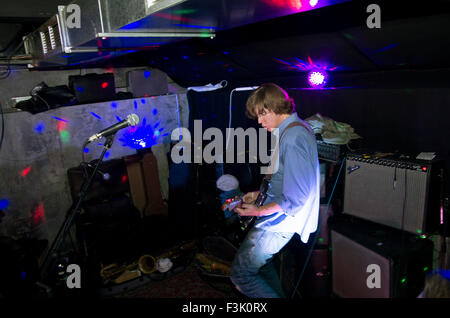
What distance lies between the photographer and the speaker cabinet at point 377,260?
2182 millimetres

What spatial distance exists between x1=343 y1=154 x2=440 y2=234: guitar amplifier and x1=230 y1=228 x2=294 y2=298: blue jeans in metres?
0.71

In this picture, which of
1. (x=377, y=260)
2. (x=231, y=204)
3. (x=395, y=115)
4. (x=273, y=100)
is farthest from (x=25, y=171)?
(x=395, y=115)

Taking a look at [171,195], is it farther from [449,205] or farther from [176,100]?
[449,205]

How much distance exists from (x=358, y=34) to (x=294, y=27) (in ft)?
1.53

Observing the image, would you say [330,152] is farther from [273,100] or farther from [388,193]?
[273,100]

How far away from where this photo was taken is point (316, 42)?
2348mm

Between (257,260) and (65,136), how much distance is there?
117 inches

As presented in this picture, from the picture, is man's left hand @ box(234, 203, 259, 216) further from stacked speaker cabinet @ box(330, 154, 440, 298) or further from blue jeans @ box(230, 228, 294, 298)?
stacked speaker cabinet @ box(330, 154, 440, 298)

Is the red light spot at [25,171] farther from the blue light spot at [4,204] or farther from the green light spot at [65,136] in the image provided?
the green light spot at [65,136]

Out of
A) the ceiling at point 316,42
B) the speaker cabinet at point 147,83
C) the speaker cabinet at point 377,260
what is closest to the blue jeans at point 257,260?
the speaker cabinet at point 377,260

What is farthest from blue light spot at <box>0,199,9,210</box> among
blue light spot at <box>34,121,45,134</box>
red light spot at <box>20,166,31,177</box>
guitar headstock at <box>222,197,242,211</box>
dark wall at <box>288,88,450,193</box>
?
dark wall at <box>288,88,450,193</box>
